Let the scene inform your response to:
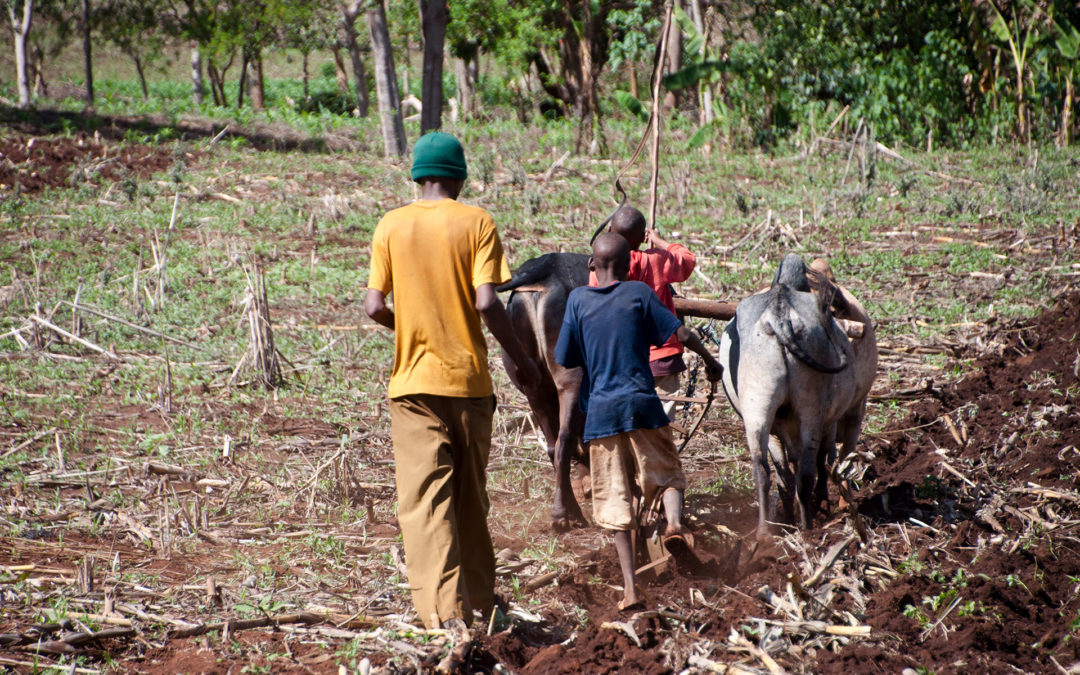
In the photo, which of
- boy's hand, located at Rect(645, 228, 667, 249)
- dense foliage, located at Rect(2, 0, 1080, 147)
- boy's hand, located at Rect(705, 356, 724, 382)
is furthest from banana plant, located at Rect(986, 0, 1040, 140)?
boy's hand, located at Rect(705, 356, 724, 382)

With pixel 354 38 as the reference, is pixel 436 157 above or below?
below

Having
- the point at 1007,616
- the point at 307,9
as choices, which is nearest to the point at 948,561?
the point at 1007,616

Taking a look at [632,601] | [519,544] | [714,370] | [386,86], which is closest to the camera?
[632,601]

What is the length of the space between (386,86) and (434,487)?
53.0 feet

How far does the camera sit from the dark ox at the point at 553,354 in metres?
5.71

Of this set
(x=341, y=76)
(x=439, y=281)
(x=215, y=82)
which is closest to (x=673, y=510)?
(x=439, y=281)

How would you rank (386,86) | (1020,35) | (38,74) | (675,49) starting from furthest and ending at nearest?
(38,74) → (675,49) → (386,86) → (1020,35)

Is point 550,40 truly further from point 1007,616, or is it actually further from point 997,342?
point 1007,616

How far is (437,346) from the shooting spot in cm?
423

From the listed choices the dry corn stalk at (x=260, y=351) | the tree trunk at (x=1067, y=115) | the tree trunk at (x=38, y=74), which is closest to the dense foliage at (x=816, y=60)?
the tree trunk at (x=1067, y=115)

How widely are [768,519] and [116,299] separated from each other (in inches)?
284

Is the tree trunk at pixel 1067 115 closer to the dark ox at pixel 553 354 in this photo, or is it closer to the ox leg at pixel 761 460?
the dark ox at pixel 553 354

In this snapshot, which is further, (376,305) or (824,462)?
(824,462)

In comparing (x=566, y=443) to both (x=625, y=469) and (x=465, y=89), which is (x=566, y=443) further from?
(x=465, y=89)
